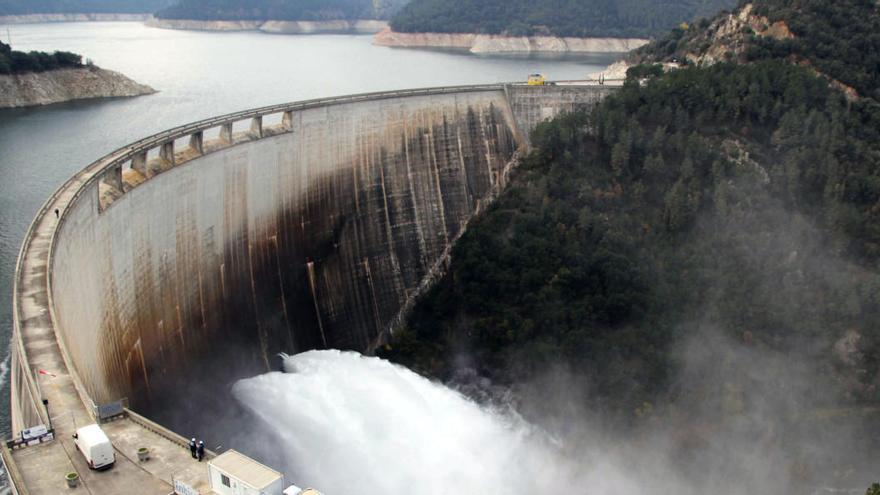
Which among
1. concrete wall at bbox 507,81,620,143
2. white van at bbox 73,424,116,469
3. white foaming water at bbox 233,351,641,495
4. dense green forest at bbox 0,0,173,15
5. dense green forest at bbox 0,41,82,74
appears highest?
dense green forest at bbox 0,0,173,15

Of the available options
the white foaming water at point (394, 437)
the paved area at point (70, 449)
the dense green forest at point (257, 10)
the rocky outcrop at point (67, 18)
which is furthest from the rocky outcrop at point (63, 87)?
the rocky outcrop at point (67, 18)

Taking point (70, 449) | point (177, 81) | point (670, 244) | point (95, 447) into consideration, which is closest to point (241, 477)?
point (95, 447)

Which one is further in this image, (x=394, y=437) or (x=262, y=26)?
(x=262, y=26)

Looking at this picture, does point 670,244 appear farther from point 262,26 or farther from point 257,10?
point 257,10

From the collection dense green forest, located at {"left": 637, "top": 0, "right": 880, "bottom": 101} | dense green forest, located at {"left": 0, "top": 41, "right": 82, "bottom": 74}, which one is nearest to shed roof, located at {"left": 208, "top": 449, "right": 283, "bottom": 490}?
dense green forest, located at {"left": 637, "top": 0, "right": 880, "bottom": 101}

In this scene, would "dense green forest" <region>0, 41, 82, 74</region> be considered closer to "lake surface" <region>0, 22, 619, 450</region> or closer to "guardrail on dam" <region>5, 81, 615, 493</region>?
"lake surface" <region>0, 22, 619, 450</region>

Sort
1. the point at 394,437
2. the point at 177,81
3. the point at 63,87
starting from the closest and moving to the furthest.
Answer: the point at 394,437, the point at 63,87, the point at 177,81

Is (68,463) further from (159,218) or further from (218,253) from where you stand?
(218,253)
